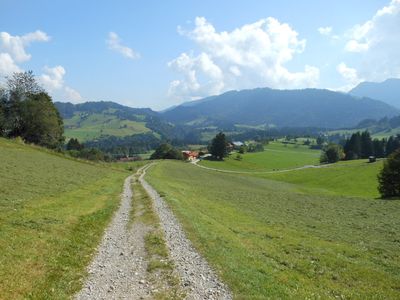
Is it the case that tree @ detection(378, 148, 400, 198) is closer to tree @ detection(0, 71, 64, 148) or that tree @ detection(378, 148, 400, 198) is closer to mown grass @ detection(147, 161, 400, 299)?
mown grass @ detection(147, 161, 400, 299)

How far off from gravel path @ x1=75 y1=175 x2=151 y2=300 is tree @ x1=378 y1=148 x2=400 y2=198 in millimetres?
71541

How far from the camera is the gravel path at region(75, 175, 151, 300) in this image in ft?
51.8

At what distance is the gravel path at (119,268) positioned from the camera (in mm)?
15781

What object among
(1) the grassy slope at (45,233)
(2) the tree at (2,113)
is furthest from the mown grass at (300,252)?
(2) the tree at (2,113)

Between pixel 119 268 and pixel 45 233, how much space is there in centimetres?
646

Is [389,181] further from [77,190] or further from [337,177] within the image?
[77,190]

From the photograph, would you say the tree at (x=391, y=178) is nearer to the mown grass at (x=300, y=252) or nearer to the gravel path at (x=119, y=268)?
the mown grass at (x=300, y=252)

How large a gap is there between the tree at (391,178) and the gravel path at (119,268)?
71541 millimetres

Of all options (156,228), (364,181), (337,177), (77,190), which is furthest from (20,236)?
(337,177)

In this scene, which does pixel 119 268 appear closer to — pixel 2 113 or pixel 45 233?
pixel 45 233

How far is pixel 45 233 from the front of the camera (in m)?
22.6

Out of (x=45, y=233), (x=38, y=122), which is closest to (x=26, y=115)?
(x=38, y=122)

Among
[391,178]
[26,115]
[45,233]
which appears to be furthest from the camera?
[26,115]

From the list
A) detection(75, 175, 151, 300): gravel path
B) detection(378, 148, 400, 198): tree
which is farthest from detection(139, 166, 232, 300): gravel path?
detection(378, 148, 400, 198): tree
